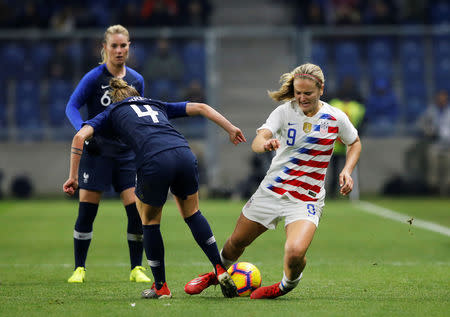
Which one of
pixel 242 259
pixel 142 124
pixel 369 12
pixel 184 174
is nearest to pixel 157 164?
pixel 184 174

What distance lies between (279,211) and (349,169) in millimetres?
627

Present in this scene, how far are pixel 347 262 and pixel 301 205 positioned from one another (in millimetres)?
2822

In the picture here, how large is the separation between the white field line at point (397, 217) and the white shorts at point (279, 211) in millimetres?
6086

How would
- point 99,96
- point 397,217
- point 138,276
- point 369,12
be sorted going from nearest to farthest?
point 138,276
point 99,96
point 397,217
point 369,12

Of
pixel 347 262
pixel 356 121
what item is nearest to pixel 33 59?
pixel 356 121

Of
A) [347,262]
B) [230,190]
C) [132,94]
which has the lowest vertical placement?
[230,190]

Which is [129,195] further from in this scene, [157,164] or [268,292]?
[268,292]

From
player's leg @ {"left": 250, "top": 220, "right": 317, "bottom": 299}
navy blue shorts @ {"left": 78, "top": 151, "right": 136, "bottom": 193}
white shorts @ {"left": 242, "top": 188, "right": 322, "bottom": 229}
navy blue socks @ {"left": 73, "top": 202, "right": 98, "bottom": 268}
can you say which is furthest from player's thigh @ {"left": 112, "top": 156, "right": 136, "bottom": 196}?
player's leg @ {"left": 250, "top": 220, "right": 317, "bottom": 299}

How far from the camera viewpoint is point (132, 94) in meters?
6.59

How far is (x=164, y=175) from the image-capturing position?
19.9 feet

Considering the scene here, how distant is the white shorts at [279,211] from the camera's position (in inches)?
244

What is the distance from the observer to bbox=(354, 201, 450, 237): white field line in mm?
12523

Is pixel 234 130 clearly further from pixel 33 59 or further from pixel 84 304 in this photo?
pixel 33 59

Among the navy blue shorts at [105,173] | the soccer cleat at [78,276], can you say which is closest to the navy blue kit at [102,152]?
the navy blue shorts at [105,173]
